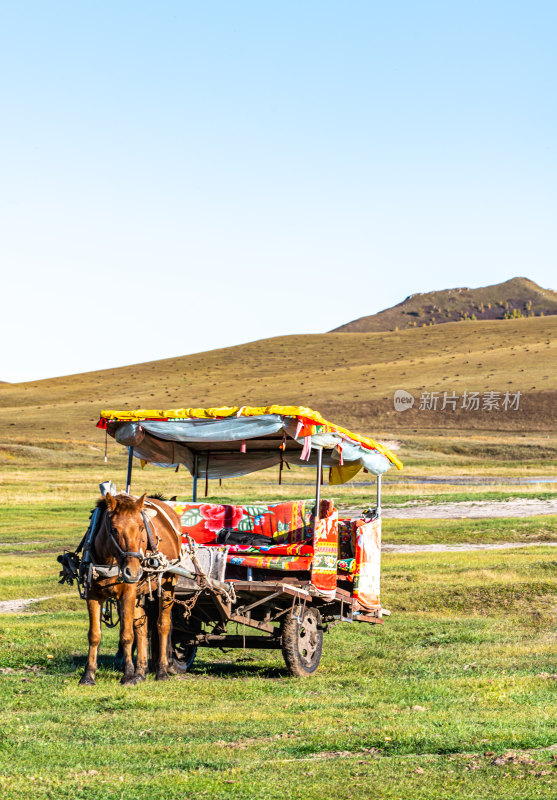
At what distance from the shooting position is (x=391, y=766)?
7551 mm

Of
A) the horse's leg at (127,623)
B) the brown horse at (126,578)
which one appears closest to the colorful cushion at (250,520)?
the brown horse at (126,578)

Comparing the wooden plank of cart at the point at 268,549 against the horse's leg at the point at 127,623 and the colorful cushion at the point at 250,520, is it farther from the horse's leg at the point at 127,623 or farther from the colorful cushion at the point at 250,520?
the horse's leg at the point at 127,623

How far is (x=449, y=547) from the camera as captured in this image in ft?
94.7

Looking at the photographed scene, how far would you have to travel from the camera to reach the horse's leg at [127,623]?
11141 mm

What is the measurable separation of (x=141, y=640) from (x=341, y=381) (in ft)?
337

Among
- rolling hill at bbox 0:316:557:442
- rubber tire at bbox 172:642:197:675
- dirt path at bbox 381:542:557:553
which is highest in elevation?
rolling hill at bbox 0:316:557:442

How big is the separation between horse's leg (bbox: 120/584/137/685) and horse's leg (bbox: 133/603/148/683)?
0.71 feet

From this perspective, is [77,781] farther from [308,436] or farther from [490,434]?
[490,434]

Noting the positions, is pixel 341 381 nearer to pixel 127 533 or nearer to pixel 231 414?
pixel 231 414

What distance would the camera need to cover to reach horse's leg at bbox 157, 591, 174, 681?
39.3 ft

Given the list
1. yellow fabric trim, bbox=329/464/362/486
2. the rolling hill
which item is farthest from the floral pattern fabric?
the rolling hill

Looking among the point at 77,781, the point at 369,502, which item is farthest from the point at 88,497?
the point at 77,781

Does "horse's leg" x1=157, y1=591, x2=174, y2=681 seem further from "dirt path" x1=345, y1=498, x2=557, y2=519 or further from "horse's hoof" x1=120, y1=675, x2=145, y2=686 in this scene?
"dirt path" x1=345, y1=498, x2=557, y2=519

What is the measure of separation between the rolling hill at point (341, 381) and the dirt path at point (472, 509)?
151ft
